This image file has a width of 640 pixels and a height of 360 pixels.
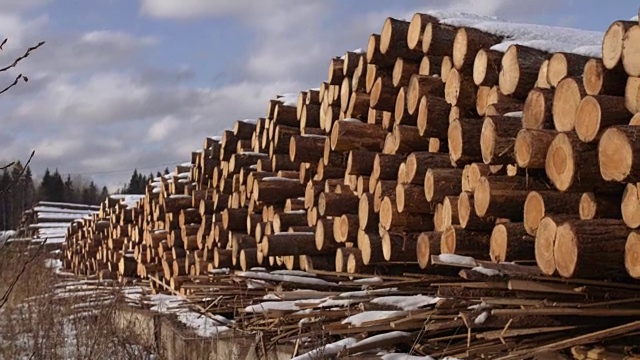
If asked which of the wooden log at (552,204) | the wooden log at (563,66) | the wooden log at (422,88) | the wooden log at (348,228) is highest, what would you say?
the wooden log at (422,88)

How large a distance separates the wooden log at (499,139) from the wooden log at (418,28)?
4.80 feet

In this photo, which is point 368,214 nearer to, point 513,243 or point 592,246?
point 513,243

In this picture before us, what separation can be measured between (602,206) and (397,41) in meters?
2.62

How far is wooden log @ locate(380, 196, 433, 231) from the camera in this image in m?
5.52

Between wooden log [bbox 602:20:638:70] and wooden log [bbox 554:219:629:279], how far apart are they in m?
0.75

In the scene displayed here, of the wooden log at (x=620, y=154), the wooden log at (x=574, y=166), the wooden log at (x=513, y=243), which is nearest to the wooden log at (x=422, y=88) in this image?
the wooden log at (x=513, y=243)

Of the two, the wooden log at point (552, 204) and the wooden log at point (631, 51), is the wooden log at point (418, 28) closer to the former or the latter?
the wooden log at point (552, 204)

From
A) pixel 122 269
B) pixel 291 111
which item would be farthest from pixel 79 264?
pixel 291 111

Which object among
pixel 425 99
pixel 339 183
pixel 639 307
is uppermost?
pixel 425 99

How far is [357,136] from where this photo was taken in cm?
636

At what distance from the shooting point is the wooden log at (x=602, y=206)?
12.5 ft

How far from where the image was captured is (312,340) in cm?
532

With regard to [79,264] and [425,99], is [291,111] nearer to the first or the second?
[425,99]

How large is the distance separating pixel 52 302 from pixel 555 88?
20.3 ft
